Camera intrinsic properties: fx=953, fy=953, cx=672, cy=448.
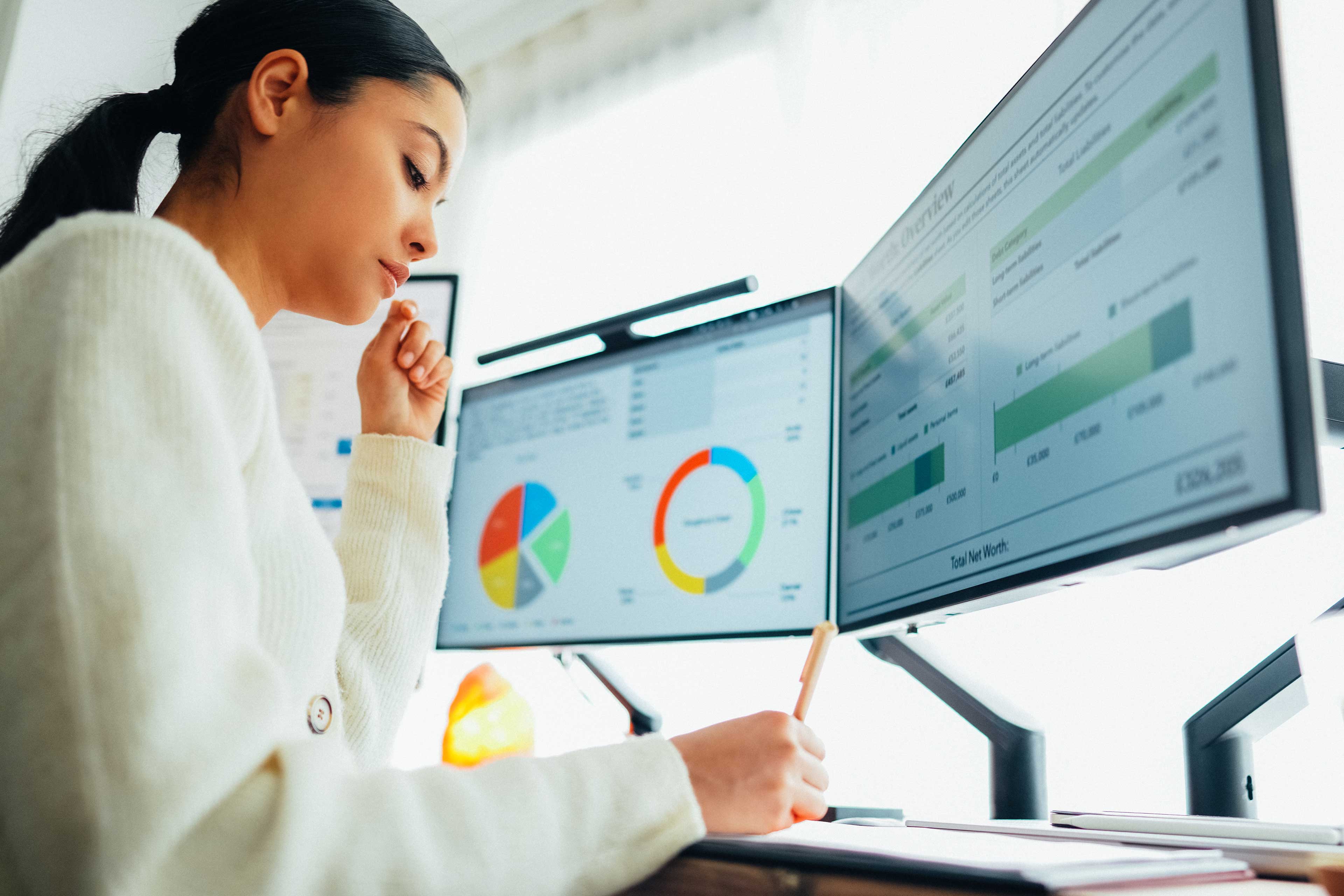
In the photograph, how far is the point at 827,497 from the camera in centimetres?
104

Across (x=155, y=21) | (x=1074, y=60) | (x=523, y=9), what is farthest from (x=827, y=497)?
(x=155, y=21)

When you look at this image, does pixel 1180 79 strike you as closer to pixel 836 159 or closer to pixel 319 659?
pixel 319 659

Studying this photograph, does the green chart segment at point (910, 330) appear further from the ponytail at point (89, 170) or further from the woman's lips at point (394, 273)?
the ponytail at point (89, 170)

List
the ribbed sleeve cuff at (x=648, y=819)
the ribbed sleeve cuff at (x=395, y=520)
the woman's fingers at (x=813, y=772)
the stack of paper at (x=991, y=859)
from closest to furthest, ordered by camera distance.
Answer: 1. the stack of paper at (x=991, y=859)
2. the ribbed sleeve cuff at (x=648, y=819)
3. the woman's fingers at (x=813, y=772)
4. the ribbed sleeve cuff at (x=395, y=520)

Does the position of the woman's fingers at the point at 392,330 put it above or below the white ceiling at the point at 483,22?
below

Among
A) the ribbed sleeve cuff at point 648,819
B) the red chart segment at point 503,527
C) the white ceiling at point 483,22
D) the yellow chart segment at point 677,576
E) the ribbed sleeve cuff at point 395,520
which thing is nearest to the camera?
the ribbed sleeve cuff at point 648,819

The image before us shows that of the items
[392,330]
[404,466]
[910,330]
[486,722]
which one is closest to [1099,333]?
[910,330]

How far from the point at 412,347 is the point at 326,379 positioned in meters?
0.87

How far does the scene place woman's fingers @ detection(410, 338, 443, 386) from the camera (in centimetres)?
116

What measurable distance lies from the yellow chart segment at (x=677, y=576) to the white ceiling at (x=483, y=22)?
4.80 feet

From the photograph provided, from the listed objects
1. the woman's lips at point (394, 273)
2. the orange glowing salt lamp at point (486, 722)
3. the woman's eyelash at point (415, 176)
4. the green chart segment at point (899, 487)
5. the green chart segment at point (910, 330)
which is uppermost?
the woman's eyelash at point (415, 176)

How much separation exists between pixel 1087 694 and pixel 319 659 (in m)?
0.84

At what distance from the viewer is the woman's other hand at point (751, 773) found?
53 centimetres

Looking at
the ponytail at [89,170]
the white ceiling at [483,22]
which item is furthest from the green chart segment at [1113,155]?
the white ceiling at [483,22]
